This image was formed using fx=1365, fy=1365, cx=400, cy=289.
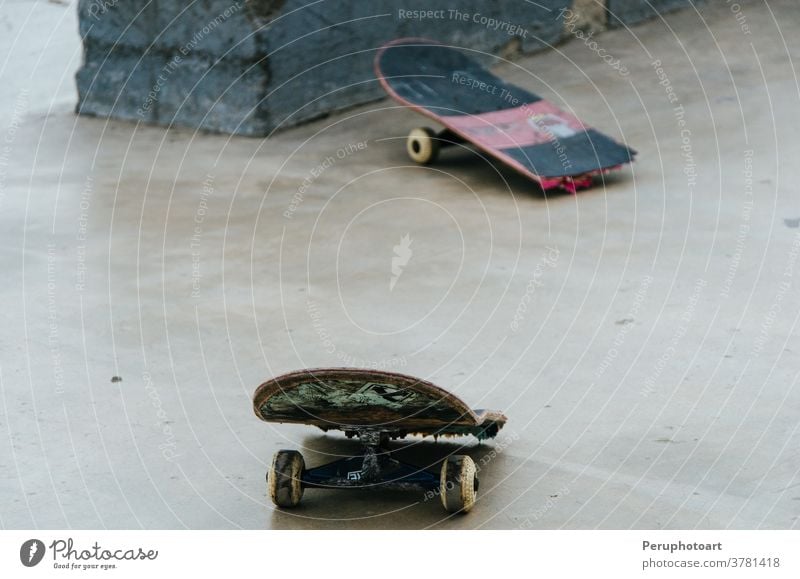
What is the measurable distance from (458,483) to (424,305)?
203cm

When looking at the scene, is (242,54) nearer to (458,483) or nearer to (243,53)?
(243,53)

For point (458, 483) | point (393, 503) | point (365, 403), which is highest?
point (365, 403)

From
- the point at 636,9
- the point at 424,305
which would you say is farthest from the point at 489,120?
the point at 636,9

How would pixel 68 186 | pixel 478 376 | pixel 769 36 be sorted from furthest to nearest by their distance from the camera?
pixel 769 36, pixel 68 186, pixel 478 376

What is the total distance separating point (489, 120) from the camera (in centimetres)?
829

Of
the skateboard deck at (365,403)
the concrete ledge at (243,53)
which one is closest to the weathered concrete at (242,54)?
the concrete ledge at (243,53)

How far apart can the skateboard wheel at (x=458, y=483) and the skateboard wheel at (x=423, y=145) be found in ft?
13.8

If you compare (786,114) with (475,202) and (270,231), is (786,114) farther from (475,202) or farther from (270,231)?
(270,231)

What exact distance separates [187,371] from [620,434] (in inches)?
72.4

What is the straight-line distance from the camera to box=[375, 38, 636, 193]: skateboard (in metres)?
7.80

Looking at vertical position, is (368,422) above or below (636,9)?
below
